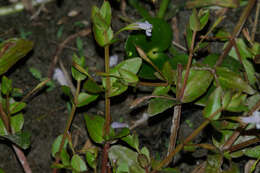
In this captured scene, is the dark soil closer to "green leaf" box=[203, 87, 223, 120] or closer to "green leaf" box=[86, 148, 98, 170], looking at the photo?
"green leaf" box=[86, 148, 98, 170]

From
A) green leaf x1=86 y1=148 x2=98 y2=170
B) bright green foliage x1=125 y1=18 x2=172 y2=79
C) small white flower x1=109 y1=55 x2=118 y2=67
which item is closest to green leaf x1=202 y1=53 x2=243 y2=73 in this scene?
bright green foliage x1=125 y1=18 x2=172 y2=79

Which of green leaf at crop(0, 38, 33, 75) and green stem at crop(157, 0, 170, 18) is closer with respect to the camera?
green leaf at crop(0, 38, 33, 75)

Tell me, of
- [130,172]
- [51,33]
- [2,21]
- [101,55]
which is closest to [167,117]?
[130,172]

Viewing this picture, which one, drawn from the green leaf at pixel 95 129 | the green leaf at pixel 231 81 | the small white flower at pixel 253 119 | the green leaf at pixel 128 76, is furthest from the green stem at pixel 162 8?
the small white flower at pixel 253 119

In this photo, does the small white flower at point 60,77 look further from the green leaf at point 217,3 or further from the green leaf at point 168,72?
the green leaf at point 217,3

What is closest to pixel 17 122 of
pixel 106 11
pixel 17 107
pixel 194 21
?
pixel 17 107

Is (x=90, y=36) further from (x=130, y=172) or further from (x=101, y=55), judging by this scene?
(x=130, y=172)

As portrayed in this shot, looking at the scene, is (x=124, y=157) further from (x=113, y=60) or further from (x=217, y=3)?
(x=217, y=3)
